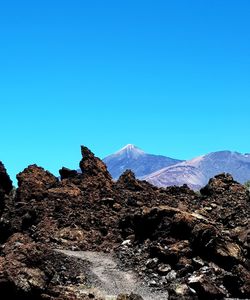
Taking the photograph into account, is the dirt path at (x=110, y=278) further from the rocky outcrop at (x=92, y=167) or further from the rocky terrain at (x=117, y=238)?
the rocky outcrop at (x=92, y=167)

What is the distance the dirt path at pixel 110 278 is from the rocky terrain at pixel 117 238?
92 millimetres

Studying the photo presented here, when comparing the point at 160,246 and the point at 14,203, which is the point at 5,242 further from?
the point at 160,246

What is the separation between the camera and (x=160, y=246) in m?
51.4

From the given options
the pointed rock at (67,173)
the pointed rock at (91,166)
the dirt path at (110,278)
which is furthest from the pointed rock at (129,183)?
the dirt path at (110,278)

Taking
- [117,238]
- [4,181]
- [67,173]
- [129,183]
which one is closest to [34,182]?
[4,181]

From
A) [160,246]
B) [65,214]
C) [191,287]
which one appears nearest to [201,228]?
[160,246]

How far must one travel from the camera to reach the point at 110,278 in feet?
154

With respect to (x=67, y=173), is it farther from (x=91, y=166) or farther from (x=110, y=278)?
(x=110, y=278)

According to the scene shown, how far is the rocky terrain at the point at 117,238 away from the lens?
37.7 metres

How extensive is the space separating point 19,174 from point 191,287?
38623mm

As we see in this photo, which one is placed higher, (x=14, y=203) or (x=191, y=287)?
(x=14, y=203)

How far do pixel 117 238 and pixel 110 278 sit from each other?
13.8 meters

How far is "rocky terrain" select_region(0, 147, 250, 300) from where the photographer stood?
3770 centimetres

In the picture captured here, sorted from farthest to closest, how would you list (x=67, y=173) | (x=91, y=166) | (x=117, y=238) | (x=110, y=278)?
(x=67, y=173) < (x=91, y=166) < (x=117, y=238) < (x=110, y=278)
